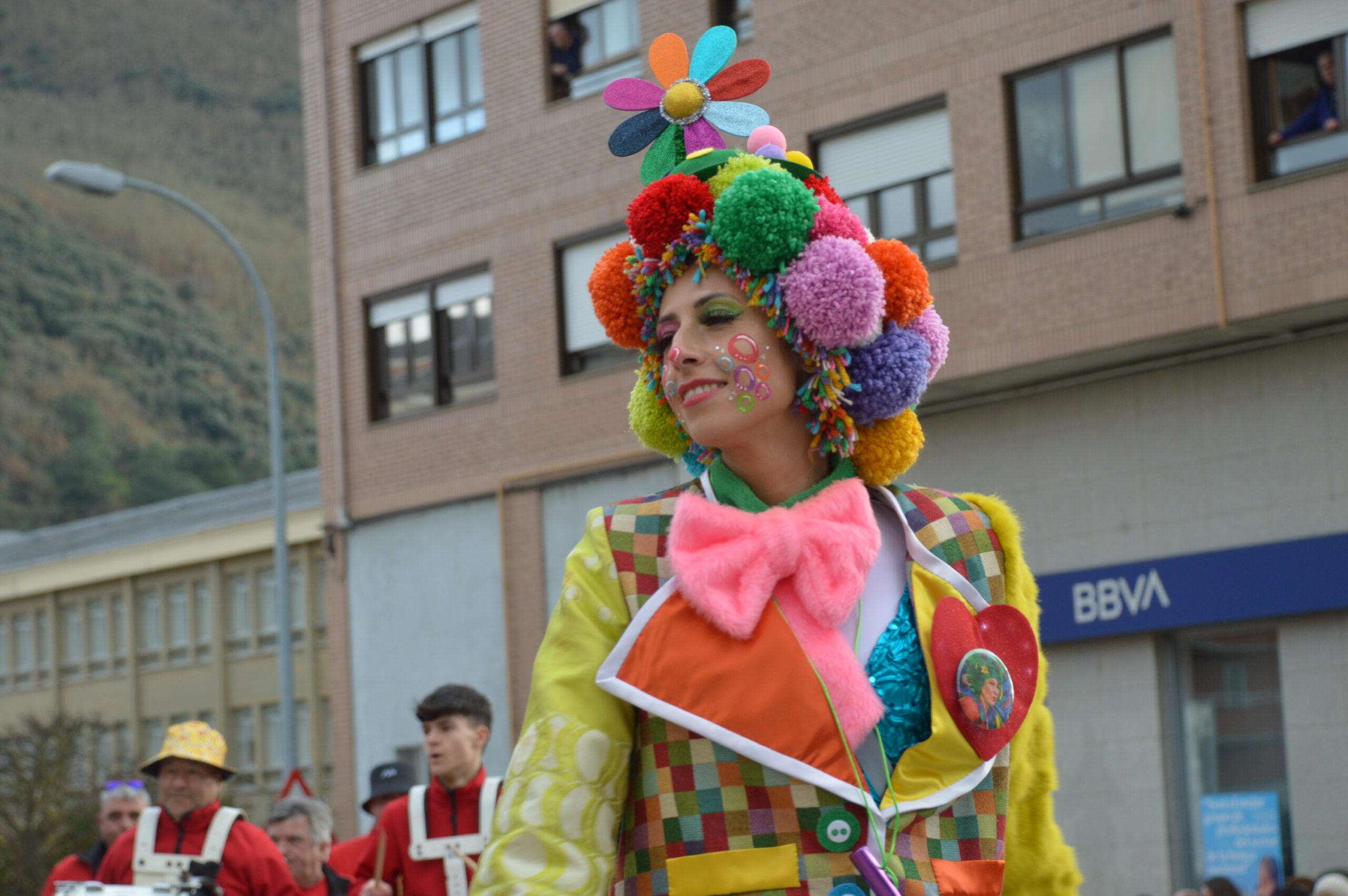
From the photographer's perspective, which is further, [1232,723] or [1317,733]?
[1232,723]

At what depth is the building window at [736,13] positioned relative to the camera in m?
19.8

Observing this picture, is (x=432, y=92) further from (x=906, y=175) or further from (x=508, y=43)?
(x=906, y=175)

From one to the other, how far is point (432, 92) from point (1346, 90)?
11334 millimetres

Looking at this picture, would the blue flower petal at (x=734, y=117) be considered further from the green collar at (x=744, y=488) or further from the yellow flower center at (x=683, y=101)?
the green collar at (x=744, y=488)

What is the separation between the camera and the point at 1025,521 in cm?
1697

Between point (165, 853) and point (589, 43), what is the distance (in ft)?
45.5

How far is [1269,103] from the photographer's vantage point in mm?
15469

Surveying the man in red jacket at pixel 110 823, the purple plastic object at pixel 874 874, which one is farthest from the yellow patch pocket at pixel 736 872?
the man in red jacket at pixel 110 823

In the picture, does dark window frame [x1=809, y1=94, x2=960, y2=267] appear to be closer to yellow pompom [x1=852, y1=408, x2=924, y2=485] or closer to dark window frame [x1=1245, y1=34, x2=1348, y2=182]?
dark window frame [x1=1245, y1=34, x2=1348, y2=182]

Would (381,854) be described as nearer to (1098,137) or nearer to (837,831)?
(837,831)

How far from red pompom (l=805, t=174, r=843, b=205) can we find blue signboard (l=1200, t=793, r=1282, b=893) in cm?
1233

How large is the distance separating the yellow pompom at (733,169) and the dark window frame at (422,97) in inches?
738

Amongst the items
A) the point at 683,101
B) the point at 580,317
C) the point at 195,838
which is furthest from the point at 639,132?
the point at 580,317

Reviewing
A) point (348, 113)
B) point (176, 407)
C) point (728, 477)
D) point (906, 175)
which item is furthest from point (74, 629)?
point (176, 407)
